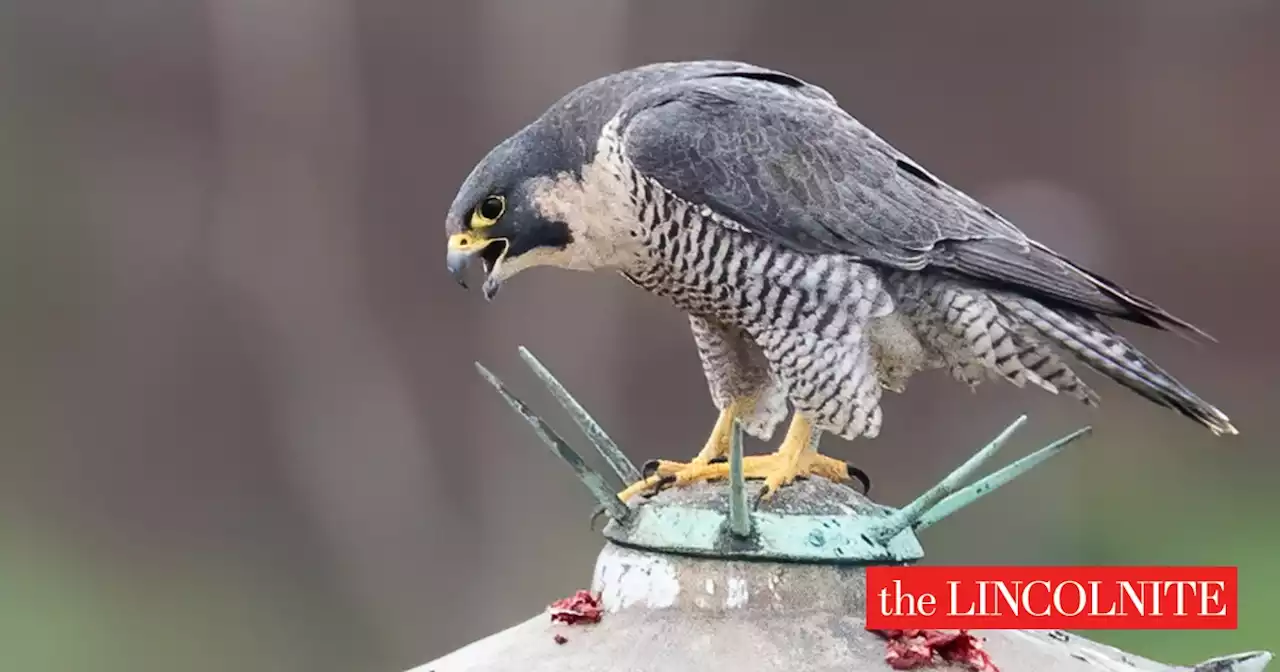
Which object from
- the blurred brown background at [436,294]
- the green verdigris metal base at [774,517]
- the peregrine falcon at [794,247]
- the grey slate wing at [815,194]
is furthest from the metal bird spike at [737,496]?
the blurred brown background at [436,294]

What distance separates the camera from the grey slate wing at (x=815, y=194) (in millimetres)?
1417

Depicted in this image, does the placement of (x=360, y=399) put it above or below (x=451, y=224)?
below

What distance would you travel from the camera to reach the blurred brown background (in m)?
3.35

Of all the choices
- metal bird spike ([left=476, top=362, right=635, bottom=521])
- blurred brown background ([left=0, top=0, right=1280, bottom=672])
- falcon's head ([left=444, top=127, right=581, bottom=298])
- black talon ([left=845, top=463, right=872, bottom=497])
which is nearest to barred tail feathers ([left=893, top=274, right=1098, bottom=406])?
black talon ([left=845, top=463, right=872, bottom=497])

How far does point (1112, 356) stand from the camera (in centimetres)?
138

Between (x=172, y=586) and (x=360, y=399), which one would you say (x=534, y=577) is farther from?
(x=172, y=586)

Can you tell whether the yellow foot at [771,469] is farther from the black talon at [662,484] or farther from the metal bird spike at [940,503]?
the metal bird spike at [940,503]

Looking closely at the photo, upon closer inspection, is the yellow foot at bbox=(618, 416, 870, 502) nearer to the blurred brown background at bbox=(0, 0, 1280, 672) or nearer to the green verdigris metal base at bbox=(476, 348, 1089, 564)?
the green verdigris metal base at bbox=(476, 348, 1089, 564)

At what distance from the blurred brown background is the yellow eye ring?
6.09 feet

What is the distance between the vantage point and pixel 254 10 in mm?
3416

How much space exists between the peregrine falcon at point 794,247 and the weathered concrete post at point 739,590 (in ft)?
0.83

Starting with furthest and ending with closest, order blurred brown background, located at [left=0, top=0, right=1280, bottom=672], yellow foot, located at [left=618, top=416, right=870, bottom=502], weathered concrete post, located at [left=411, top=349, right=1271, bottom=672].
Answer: blurred brown background, located at [left=0, top=0, right=1280, bottom=672], yellow foot, located at [left=618, top=416, right=870, bottom=502], weathered concrete post, located at [left=411, top=349, right=1271, bottom=672]

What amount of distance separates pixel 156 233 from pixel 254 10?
0.74 metres

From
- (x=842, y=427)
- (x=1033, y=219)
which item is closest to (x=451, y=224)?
(x=842, y=427)
